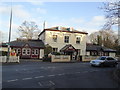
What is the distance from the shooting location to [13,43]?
1526 inches

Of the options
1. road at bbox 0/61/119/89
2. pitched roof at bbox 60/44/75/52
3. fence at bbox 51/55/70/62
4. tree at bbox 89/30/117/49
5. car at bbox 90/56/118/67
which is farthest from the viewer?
tree at bbox 89/30/117/49

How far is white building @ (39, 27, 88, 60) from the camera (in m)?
39.7

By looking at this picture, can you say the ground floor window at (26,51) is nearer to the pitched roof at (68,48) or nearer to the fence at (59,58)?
the pitched roof at (68,48)

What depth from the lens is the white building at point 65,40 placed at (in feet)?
130

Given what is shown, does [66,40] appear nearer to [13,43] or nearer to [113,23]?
[13,43]

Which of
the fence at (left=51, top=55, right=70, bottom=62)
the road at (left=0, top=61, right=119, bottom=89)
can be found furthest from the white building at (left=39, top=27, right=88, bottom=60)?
the road at (left=0, top=61, right=119, bottom=89)

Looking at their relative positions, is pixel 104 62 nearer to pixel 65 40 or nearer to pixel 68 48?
pixel 68 48

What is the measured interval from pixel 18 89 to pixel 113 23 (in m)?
12.2

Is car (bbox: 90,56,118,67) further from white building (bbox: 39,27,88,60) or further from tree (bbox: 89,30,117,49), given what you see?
tree (bbox: 89,30,117,49)

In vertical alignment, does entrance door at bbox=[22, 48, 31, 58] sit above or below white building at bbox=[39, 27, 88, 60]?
below

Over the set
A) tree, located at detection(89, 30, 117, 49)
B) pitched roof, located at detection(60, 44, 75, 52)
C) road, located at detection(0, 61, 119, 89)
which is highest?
tree, located at detection(89, 30, 117, 49)

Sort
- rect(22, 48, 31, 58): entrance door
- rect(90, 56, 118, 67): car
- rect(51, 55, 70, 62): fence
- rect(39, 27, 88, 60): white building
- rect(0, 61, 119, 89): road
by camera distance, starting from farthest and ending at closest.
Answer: rect(39, 27, 88, 60): white building, rect(22, 48, 31, 58): entrance door, rect(51, 55, 70, 62): fence, rect(90, 56, 118, 67): car, rect(0, 61, 119, 89): road

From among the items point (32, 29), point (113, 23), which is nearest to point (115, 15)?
point (113, 23)

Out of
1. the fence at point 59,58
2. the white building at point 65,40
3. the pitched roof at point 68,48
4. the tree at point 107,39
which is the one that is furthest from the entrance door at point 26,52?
the tree at point 107,39
